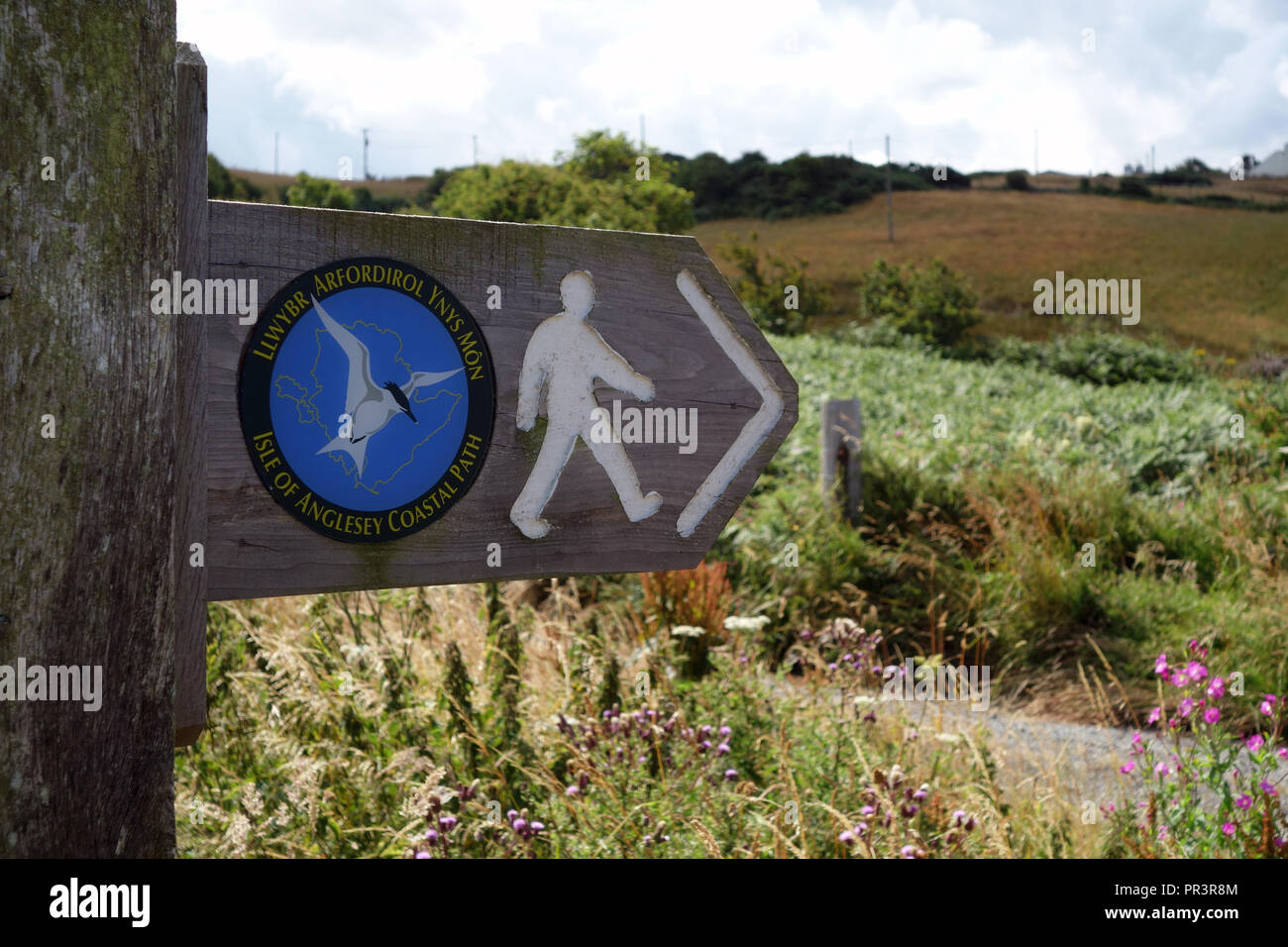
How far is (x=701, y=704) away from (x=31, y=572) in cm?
289

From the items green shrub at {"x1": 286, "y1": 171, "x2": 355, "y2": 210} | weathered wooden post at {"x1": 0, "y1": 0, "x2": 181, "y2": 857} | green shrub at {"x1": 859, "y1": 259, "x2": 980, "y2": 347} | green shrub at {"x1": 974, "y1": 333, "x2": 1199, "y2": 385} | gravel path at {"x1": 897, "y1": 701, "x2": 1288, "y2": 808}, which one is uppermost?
green shrub at {"x1": 286, "y1": 171, "x2": 355, "y2": 210}

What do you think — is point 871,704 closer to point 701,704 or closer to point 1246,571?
point 701,704

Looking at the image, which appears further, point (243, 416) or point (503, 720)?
point (503, 720)

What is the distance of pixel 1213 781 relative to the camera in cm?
265

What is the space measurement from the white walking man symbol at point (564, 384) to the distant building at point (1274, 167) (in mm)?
61653

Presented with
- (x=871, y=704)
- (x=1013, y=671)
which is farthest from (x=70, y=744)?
(x=1013, y=671)

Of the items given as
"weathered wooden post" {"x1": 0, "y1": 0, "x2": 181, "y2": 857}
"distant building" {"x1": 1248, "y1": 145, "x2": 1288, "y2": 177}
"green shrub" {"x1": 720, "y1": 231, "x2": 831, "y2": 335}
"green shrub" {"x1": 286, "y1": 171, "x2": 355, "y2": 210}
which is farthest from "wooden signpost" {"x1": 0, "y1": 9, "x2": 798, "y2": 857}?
"distant building" {"x1": 1248, "y1": 145, "x2": 1288, "y2": 177}

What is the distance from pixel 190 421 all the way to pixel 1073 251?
44097 mm

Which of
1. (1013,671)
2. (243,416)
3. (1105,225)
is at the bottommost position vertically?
(1013,671)

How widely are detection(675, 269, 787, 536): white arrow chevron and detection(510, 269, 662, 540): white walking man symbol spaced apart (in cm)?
15

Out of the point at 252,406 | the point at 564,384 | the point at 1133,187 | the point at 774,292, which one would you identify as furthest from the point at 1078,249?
the point at 252,406

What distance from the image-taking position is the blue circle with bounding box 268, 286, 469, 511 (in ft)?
3.69

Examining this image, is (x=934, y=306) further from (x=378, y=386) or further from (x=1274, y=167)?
(x=1274, y=167)

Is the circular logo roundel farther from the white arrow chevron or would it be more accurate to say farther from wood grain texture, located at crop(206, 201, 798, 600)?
the white arrow chevron
